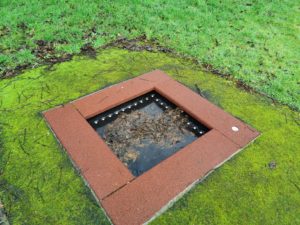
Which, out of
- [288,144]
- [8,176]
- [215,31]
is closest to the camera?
[8,176]

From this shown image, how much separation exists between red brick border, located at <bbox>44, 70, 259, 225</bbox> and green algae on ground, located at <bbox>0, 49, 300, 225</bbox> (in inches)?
3.4

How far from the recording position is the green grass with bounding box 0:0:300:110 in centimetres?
358

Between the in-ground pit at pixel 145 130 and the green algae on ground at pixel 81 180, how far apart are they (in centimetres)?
40

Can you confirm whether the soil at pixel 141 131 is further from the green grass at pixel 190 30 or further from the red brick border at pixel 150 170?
the green grass at pixel 190 30

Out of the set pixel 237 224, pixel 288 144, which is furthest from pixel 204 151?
pixel 288 144

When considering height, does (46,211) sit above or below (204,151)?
below

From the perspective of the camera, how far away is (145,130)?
8.38ft

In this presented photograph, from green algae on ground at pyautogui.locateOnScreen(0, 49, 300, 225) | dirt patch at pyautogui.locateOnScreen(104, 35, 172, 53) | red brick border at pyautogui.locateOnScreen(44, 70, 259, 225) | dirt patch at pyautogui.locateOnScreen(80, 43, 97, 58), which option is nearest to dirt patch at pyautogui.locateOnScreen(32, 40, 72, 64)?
dirt patch at pyautogui.locateOnScreen(80, 43, 97, 58)

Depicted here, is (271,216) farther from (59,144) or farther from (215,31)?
(215,31)

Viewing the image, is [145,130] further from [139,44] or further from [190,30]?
[190,30]

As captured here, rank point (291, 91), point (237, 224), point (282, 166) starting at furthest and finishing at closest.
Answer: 1. point (291, 91)
2. point (282, 166)
3. point (237, 224)

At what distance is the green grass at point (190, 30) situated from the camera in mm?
3580

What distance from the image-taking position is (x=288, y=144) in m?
2.52

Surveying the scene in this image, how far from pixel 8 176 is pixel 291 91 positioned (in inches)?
120
